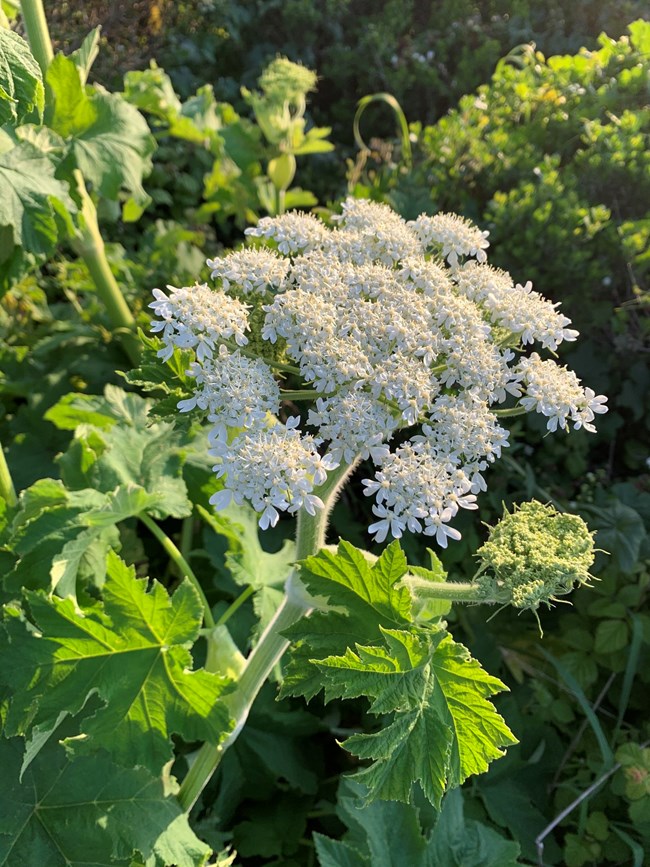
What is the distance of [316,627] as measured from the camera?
1.79 meters

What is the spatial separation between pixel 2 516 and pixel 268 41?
16.7 ft

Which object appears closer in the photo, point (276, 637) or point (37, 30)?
point (276, 637)

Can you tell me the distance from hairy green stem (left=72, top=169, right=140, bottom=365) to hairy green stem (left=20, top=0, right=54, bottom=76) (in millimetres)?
402

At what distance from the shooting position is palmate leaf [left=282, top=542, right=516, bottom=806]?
156 cm

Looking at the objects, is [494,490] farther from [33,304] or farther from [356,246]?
[33,304]

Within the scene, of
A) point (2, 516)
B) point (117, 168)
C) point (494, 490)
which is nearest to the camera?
point (2, 516)

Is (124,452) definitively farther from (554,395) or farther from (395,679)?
(554,395)

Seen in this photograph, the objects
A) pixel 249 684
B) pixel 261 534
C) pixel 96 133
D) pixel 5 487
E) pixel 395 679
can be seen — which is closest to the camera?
pixel 395 679

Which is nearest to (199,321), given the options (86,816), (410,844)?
(86,816)

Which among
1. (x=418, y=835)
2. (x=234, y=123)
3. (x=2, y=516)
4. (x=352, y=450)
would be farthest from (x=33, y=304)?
(x=418, y=835)

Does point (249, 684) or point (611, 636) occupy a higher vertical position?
point (249, 684)

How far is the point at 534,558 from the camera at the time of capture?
5.20 feet

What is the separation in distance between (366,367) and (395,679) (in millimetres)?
715

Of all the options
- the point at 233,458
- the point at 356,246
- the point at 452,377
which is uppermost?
the point at 356,246
